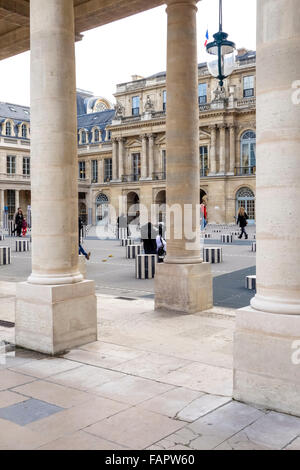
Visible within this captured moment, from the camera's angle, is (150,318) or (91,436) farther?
(150,318)

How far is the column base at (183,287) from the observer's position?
28.9ft

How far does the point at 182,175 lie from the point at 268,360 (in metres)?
5.03

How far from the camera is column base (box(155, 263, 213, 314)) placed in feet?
28.9

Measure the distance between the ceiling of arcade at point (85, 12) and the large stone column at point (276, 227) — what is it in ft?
18.6

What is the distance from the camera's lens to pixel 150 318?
335 inches

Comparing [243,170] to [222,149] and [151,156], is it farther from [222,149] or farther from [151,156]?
[151,156]

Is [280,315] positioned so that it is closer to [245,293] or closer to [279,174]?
[279,174]

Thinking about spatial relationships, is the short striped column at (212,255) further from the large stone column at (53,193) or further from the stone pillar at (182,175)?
the large stone column at (53,193)

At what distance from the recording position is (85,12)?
32.3ft

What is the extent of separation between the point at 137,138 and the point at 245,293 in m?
50.6

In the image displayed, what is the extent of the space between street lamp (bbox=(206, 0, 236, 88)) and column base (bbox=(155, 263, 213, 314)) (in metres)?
4.48

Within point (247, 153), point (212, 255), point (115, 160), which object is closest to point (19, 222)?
point (212, 255)

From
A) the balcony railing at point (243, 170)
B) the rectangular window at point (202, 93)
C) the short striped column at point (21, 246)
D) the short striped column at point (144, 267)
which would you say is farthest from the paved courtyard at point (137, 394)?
the rectangular window at point (202, 93)

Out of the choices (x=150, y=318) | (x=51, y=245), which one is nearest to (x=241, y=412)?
(x=51, y=245)
